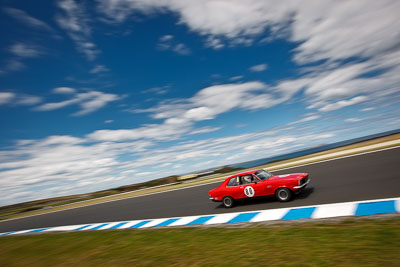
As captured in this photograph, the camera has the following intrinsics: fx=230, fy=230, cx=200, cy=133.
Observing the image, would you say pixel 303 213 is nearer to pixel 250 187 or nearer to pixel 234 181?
pixel 250 187

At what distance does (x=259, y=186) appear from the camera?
8961mm

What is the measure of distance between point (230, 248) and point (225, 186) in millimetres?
4953

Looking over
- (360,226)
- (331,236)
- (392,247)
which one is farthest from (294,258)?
(360,226)

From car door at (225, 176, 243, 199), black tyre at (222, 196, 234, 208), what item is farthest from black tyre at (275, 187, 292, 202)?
black tyre at (222, 196, 234, 208)

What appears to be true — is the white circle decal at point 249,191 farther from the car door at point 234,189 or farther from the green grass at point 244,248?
the green grass at point 244,248

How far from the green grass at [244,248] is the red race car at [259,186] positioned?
2.80 meters

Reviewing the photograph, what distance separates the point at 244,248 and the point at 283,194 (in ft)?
14.3

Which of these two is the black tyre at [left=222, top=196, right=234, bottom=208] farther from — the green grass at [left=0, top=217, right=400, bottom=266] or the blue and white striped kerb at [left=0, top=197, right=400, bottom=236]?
the green grass at [left=0, top=217, right=400, bottom=266]

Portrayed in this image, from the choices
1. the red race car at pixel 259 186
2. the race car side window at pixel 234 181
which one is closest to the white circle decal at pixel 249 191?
the red race car at pixel 259 186

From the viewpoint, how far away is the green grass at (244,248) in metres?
3.67

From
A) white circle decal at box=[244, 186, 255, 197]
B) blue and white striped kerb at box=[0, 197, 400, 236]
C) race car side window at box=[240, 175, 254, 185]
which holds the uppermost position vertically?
race car side window at box=[240, 175, 254, 185]

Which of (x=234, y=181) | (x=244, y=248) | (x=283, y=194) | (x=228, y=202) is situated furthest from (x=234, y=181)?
(x=244, y=248)

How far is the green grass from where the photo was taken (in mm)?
3666

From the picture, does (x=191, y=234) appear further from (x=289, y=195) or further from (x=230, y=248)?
(x=289, y=195)
